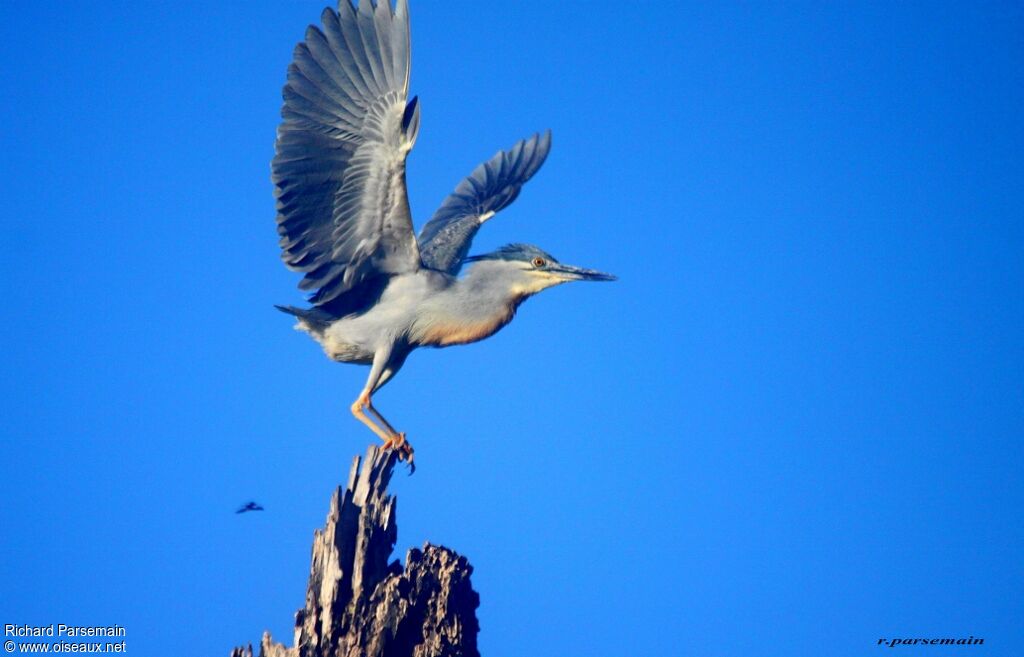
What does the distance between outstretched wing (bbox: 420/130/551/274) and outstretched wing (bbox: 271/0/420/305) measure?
2295mm

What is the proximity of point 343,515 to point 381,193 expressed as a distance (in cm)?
286

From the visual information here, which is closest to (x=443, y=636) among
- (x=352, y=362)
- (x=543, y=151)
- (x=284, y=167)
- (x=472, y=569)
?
(x=472, y=569)

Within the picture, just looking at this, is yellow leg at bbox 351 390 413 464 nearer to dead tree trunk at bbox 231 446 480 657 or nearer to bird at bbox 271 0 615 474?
bird at bbox 271 0 615 474

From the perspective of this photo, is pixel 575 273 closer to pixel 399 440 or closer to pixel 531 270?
pixel 531 270

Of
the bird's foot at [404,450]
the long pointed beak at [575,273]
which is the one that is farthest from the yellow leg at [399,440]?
the long pointed beak at [575,273]

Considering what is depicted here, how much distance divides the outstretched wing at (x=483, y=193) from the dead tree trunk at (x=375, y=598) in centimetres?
441

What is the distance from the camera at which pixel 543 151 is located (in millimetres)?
13664

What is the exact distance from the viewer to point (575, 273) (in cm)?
1038

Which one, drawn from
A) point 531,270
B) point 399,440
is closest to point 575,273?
point 531,270

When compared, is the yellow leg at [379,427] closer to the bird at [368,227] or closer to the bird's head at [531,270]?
the bird at [368,227]

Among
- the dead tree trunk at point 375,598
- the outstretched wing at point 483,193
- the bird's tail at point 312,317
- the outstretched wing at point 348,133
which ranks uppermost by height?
the outstretched wing at point 483,193

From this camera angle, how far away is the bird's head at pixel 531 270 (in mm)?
10383

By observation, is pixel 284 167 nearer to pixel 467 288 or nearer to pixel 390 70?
pixel 390 70

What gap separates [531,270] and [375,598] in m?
3.79
